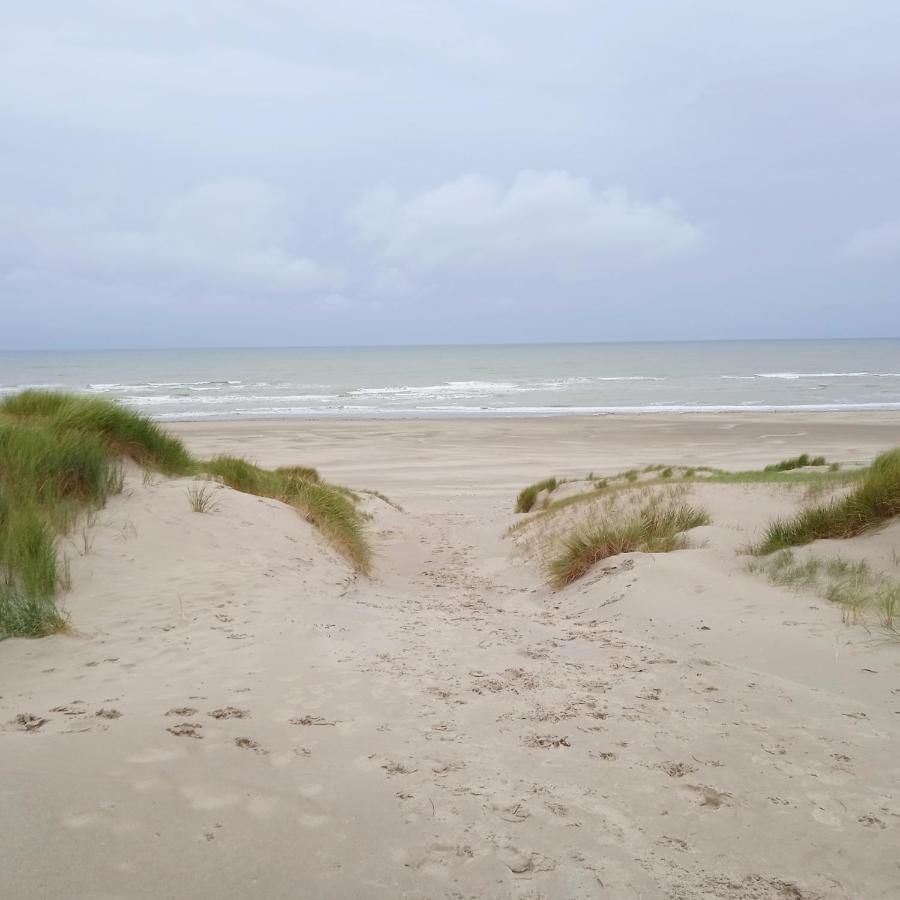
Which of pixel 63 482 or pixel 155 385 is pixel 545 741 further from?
pixel 155 385

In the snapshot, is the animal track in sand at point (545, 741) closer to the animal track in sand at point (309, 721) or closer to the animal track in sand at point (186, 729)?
the animal track in sand at point (309, 721)

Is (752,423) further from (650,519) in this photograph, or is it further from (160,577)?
(160,577)

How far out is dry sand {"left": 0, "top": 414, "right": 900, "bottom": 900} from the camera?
2.67 m

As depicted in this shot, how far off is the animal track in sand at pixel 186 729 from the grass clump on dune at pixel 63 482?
187cm

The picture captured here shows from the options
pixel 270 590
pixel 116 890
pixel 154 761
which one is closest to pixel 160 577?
pixel 270 590

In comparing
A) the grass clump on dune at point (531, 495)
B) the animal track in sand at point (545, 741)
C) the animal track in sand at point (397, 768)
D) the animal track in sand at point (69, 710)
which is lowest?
the grass clump on dune at point (531, 495)

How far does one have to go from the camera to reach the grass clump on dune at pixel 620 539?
8.34 m

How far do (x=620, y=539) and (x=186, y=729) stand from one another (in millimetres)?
5872

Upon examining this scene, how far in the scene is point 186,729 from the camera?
3.58 meters

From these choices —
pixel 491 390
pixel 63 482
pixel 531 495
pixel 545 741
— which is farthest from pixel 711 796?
pixel 491 390

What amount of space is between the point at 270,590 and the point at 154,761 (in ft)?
11.0

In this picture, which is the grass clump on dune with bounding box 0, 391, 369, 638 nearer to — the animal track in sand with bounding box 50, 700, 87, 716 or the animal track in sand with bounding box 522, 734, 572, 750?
the animal track in sand with bounding box 50, 700, 87, 716

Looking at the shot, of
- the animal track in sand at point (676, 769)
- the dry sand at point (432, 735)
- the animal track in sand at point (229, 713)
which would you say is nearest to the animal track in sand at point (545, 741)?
the dry sand at point (432, 735)

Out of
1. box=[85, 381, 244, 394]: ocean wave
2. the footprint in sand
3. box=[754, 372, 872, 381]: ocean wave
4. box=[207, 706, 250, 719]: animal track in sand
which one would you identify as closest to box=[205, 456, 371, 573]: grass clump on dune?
box=[207, 706, 250, 719]: animal track in sand
